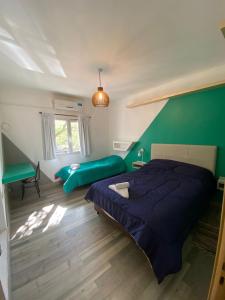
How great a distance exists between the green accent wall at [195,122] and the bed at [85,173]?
139 cm

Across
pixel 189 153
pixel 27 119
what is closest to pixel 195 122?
pixel 189 153

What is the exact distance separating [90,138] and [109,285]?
376 centimetres

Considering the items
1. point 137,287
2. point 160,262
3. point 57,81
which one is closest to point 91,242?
point 137,287

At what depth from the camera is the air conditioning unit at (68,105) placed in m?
3.64

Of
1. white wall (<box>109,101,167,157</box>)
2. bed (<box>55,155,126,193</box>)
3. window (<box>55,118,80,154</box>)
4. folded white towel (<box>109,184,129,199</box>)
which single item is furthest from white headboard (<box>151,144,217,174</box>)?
window (<box>55,118,80,154</box>)

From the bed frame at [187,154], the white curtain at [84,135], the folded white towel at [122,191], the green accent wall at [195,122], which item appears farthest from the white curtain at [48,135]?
the green accent wall at [195,122]

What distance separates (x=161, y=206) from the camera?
4.98 ft

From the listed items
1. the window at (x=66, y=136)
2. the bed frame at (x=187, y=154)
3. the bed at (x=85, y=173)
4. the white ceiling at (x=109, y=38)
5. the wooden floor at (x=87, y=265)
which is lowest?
the wooden floor at (x=87, y=265)

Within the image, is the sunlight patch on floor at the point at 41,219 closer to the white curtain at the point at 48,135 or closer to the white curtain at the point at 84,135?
the white curtain at the point at 48,135

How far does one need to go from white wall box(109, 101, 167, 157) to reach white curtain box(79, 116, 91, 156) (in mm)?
1002

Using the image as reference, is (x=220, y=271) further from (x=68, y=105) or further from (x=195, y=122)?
(x=68, y=105)

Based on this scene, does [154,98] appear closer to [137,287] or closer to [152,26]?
[152,26]

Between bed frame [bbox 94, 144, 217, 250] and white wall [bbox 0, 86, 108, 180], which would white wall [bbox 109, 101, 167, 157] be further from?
white wall [bbox 0, 86, 108, 180]

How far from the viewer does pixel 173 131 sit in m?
3.07
